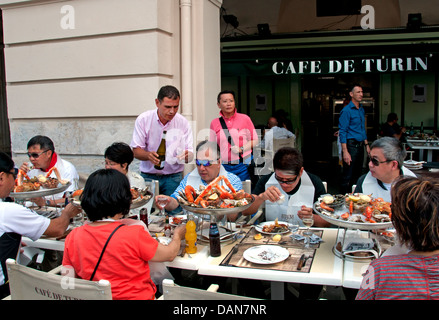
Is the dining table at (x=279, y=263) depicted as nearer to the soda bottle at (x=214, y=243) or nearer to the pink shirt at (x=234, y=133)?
the soda bottle at (x=214, y=243)

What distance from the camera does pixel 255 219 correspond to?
356 cm

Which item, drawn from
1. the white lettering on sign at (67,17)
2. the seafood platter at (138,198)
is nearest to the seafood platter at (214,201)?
the seafood platter at (138,198)

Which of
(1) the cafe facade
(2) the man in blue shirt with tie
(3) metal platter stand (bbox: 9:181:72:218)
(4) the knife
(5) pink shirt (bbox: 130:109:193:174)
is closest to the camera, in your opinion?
(4) the knife

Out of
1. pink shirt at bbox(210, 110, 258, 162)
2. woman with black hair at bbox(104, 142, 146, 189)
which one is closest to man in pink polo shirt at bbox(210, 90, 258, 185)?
pink shirt at bbox(210, 110, 258, 162)

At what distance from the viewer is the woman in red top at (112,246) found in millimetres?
2146

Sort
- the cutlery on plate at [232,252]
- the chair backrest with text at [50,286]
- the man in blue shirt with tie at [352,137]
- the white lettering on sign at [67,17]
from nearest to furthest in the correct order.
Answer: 1. the chair backrest with text at [50,286]
2. the cutlery on plate at [232,252]
3. the white lettering on sign at [67,17]
4. the man in blue shirt with tie at [352,137]

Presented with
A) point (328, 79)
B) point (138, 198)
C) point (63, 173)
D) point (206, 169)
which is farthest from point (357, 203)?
point (328, 79)

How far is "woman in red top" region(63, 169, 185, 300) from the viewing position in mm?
2146

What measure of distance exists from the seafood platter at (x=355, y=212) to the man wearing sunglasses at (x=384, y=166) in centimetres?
44

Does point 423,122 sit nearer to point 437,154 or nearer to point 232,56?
point 437,154

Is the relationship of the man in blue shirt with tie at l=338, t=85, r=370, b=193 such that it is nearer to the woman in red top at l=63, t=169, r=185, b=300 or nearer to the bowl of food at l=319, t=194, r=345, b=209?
the bowl of food at l=319, t=194, r=345, b=209

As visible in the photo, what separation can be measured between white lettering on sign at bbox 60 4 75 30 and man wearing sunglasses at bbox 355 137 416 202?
454 centimetres
